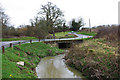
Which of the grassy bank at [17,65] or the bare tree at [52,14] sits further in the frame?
the bare tree at [52,14]

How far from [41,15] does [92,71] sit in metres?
25.7

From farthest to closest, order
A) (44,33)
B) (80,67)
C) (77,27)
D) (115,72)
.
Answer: (77,27)
(44,33)
(80,67)
(115,72)

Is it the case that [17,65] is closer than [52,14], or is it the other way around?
[17,65]

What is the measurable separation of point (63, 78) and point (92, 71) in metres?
2.25

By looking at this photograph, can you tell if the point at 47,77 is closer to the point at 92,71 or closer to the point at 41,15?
the point at 92,71

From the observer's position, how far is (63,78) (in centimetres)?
827

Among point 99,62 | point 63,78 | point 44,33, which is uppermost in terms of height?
point 44,33

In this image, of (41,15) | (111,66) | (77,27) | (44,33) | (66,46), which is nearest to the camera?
(111,66)

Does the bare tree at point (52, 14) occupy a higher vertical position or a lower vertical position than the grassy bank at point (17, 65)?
higher

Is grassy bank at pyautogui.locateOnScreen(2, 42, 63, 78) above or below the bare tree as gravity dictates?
below

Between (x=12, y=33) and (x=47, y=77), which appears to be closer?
(x=47, y=77)

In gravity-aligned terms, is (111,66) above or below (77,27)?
below

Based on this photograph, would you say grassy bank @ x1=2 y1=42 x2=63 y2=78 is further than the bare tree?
No

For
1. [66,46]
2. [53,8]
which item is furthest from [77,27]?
[66,46]
